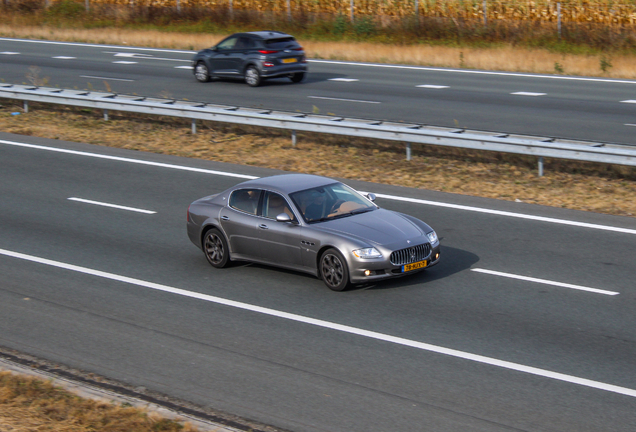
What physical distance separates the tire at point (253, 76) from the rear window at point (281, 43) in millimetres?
957

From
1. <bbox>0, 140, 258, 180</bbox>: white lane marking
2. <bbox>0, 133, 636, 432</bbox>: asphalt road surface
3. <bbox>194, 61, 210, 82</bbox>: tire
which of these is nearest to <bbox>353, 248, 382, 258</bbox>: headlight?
<bbox>0, 133, 636, 432</bbox>: asphalt road surface

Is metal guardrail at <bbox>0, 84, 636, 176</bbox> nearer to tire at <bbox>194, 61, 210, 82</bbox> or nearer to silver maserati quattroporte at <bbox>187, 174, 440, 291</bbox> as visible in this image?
silver maserati quattroporte at <bbox>187, 174, 440, 291</bbox>

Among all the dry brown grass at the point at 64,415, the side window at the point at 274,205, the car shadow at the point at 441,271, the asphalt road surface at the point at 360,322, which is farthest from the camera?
the side window at the point at 274,205

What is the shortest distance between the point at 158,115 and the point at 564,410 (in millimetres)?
17541

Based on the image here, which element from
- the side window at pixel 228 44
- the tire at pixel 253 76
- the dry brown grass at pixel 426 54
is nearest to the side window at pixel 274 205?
the tire at pixel 253 76

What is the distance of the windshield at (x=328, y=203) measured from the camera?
11219mm

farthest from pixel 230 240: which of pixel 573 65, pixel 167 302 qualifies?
pixel 573 65

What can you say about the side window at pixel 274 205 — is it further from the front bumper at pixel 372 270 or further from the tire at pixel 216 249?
the front bumper at pixel 372 270

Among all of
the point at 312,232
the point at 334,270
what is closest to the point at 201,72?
the point at 312,232

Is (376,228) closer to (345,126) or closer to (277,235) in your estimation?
(277,235)

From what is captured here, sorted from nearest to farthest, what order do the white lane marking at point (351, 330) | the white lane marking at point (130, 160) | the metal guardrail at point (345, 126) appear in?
1. the white lane marking at point (351, 330)
2. the metal guardrail at point (345, 126)
3. the white lane marking at point (130, 160)

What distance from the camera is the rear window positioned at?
93.2 feet

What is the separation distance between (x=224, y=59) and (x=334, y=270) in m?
19.6

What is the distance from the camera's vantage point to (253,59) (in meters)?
28.2
